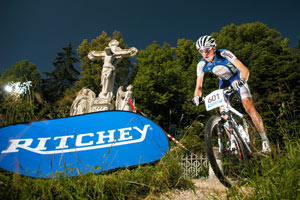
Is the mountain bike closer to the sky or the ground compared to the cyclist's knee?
closer to the ground

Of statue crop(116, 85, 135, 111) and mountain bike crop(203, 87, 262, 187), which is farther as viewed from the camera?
statue crop(116, 85, 135, 111)

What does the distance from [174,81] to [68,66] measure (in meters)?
17.0

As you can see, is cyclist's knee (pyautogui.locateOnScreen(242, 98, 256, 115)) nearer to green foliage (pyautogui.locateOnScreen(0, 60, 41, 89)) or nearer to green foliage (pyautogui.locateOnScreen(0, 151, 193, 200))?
green foliage (pyautogui.locateOnScreen(0, 151, 193, 200))

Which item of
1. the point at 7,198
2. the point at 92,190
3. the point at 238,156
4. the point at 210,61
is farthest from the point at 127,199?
the point at 210,61

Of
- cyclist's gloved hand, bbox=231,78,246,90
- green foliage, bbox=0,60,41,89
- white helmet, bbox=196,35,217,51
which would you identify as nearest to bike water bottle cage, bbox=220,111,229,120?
cyclist's gloved hand, bbox=231,78,246,90

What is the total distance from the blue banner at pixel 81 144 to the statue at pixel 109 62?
4518 millimetres

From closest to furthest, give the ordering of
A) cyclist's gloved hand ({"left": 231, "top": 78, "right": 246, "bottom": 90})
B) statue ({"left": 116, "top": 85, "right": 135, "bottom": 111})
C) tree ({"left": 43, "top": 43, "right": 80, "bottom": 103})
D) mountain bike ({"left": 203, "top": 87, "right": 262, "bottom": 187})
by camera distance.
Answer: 1. mountain bike ({"left": 203, "top": 87, "right": 262, "bottom": 187})
2. cyclist's gloved hand ({"left": 231, "top": 78, "right": 246, "bottom": 90})
3. statue ({"left": 116, "top": 85, "right": 135, "bottom": 111})
4. tree ({"left": 43, "top": 43, "right": 80, "bottom": 103})

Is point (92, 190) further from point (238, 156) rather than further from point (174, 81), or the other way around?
point (174, 81)

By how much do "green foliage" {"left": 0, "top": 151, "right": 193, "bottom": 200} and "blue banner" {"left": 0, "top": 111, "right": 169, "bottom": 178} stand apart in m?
0.18

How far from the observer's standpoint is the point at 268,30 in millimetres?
18656

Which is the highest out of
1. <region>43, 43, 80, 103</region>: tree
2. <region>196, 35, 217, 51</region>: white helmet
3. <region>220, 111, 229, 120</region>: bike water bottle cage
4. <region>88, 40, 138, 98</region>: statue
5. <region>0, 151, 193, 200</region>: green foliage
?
<region>43, 43, 80, 103</region>: tree

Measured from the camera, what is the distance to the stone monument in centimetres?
692

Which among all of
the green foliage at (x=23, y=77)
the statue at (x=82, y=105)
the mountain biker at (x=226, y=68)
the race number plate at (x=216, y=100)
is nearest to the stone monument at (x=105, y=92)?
the statue at (x=82, y=105)

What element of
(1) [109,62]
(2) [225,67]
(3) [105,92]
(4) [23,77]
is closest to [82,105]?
(3) [105,92]
